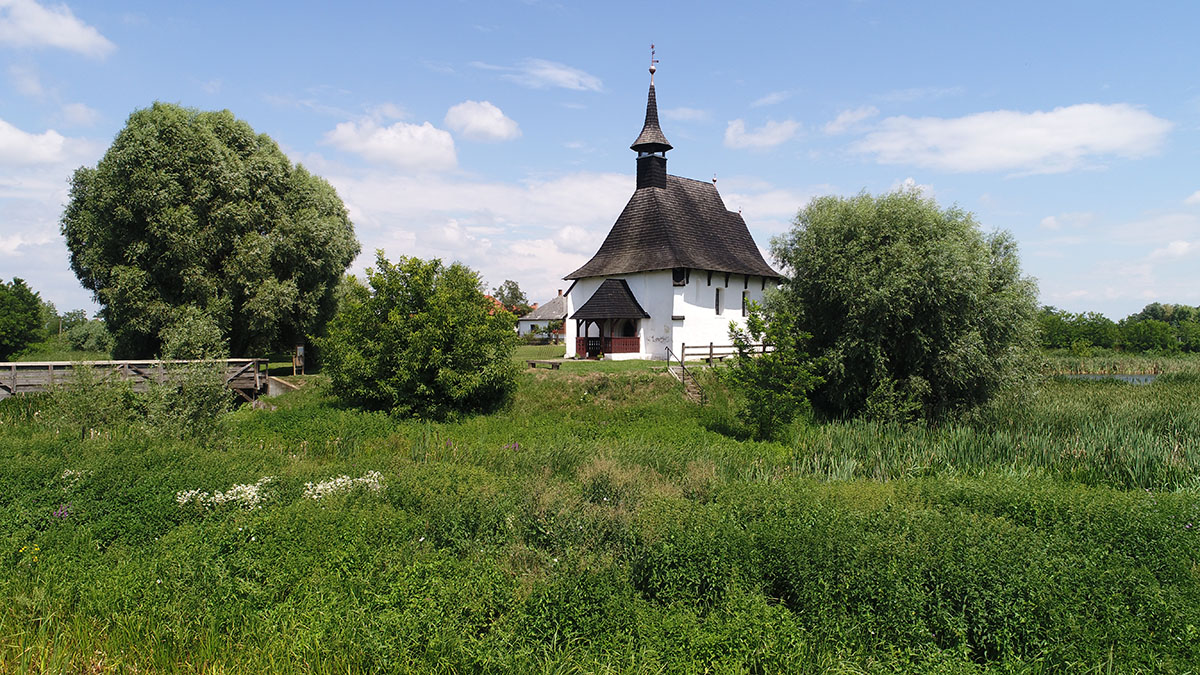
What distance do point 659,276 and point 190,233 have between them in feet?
57.9

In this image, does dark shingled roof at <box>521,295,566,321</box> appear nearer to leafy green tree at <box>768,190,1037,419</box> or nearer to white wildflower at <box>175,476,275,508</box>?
leafy green tree at <box>768,190,1037,419</box>

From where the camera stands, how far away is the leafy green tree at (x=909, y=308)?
60.3 feet

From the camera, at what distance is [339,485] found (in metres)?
9.57

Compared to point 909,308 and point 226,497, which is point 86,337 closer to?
point 226,497

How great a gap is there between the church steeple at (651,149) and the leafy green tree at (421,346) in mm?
13354

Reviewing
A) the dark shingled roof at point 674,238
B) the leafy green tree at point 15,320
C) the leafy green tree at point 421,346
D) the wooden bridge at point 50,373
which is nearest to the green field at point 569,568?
the wooden bridge at point 50,373

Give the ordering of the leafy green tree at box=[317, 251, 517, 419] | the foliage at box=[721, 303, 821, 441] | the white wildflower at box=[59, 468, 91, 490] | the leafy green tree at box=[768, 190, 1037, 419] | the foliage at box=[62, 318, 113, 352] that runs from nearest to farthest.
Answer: the white wildflower at box=[59, 468, 91, 490]
the foliage at box=[721, 303, 821, 441]
the leafy green tree at box=[768, 190, 1037, 419]
the leafy green tree at box=[317, 251, 517, 419]
the foliage at box=[62, 318, 113, 352]

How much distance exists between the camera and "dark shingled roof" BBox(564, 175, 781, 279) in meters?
28.5

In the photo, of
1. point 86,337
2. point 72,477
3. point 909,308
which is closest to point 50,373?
point 72,477

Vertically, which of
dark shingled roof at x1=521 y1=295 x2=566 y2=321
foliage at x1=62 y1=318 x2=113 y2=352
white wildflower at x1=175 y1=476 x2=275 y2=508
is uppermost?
dark shingled roof at x1=521 y1=295 x2=566 y2=321

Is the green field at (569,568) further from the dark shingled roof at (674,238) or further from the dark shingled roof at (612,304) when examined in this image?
the dark shingled roof at (674,238)

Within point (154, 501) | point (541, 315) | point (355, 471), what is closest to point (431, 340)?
point (355, 471)

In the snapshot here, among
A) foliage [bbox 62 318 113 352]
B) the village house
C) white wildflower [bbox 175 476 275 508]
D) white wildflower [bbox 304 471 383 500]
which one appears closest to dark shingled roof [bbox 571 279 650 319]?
white wildflower [bbox 304 471 383 500]

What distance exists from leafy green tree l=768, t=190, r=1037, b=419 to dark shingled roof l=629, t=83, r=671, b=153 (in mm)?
11755
